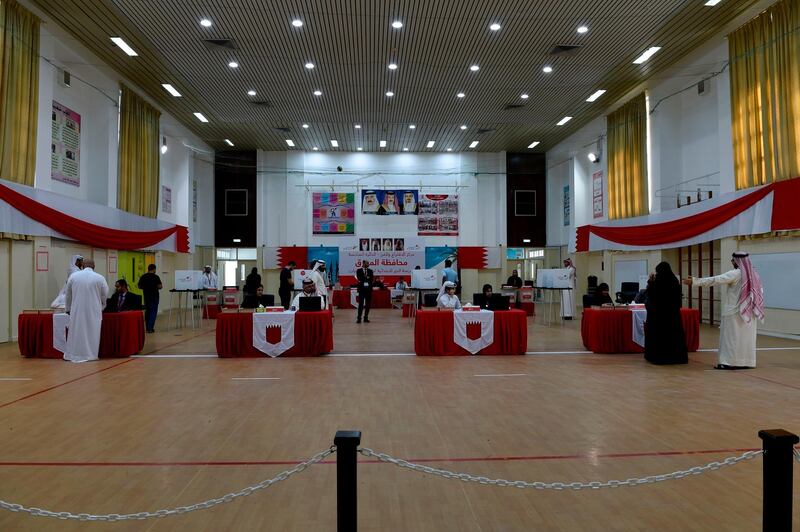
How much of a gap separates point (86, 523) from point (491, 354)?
6195mm

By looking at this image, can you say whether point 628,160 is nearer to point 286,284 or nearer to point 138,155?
point 286,284

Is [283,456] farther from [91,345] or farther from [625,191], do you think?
[625,191]

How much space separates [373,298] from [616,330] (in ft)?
38.2

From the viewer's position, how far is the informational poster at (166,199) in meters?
16.6

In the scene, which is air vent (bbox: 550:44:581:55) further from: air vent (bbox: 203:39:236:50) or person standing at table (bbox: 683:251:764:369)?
air vent (bbox: 203:39:236:50)

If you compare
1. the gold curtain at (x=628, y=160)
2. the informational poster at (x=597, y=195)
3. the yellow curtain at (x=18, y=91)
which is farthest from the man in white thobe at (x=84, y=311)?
the informational poster at (x=597, y=195)

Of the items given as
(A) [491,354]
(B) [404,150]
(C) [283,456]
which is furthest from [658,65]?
(C) [283,456]

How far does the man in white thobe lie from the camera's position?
7.26 metres

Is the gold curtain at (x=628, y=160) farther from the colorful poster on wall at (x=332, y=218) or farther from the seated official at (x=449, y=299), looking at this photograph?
the colorful poster on wall at (x=332, y=218)

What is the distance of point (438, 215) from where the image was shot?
21.0 m

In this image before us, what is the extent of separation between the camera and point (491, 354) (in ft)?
26.2

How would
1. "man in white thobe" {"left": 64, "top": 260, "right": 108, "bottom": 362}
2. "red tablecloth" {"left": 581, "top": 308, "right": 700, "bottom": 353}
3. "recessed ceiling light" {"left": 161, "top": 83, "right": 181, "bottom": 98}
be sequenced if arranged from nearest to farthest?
1. "man in white thobe" {"left": 64, "top": 260, "right": 108, "bottom": 362}
2. "red tablecloth" {"left": 581, "top": 308, "right": 700, "bottom": 353}
3. "recessed ceiling light" {"left": 161, "top": 83, "right": 181, "bottom": 98}

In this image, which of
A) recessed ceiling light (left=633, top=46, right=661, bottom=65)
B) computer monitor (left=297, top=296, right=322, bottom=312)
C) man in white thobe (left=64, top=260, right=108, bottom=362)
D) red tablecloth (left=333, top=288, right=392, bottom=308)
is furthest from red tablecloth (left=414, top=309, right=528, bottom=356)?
red tablecloth (left=333, top=288, right=392, bottom=308)

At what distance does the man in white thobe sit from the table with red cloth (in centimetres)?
169
